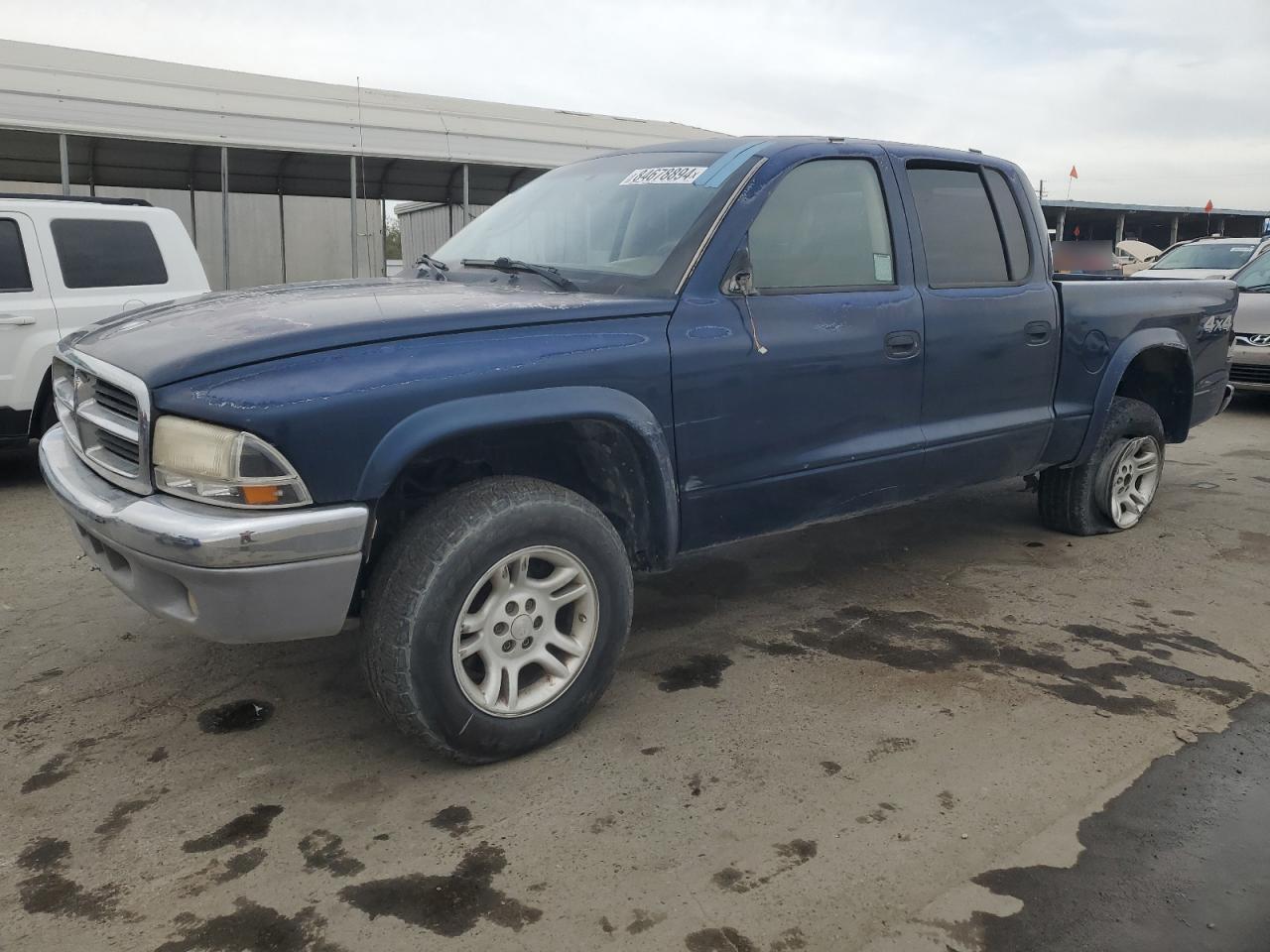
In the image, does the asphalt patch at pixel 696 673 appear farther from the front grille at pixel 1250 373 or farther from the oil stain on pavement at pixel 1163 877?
the front grille at pixel 1250 373

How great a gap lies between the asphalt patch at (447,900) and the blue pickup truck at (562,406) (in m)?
0.45

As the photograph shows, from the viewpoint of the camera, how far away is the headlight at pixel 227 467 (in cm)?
246

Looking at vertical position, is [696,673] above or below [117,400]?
below

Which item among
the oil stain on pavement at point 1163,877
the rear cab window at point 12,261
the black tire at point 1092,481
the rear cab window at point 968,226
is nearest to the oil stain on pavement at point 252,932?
the oil stain on pavement at point 1163,877

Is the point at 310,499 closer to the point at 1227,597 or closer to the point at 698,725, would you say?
the point at 698,725

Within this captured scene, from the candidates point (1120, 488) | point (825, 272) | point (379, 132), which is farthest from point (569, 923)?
point (379, 132)

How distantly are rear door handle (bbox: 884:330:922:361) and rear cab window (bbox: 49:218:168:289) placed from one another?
527 centimetres

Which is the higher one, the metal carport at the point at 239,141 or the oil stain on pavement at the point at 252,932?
the metal carport at the point at 239,141

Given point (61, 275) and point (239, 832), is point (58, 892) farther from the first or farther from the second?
point (61, 275)

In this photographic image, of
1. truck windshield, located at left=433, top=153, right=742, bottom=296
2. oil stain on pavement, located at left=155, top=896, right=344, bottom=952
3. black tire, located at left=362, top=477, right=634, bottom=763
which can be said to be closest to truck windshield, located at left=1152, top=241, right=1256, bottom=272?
truck windshield, located at left=433, top=153, right=742, bottom=296

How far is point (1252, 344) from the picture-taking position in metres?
9.36

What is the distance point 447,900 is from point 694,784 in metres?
0.79

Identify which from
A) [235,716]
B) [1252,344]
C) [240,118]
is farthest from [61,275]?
[1252,344]

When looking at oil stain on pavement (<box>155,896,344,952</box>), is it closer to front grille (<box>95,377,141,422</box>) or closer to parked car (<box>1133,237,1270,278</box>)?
front grille (<box>95,377,141,422</box>)
